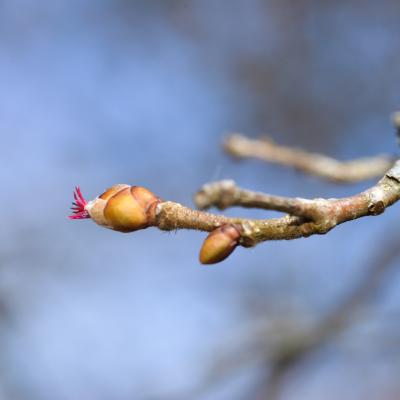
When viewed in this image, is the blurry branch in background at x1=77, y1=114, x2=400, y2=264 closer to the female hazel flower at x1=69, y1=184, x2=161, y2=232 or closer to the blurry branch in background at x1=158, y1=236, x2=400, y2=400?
the female hazel flower at x1=69, y1=184, x2=161, y2=232

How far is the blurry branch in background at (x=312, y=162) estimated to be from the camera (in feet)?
6.73

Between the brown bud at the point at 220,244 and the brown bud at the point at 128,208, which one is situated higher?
the brown bud at the point at 128,208

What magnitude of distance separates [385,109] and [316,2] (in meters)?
1.27

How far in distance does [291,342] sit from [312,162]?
1.91 meters

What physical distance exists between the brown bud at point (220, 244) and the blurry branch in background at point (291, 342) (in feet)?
8.46

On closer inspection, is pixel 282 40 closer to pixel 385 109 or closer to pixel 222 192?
pixel 385 109

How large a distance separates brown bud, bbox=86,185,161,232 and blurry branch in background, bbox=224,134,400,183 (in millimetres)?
1086

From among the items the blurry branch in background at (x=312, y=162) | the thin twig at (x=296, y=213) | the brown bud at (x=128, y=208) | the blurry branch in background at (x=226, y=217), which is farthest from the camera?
the blurry branch in background at (x=312, y=162)

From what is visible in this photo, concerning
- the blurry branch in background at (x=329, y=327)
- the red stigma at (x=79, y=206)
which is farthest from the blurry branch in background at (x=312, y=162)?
the blurry branch in background at (x=329, y=327)

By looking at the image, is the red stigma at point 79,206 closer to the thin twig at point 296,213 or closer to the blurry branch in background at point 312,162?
the thin twig at point 296,213

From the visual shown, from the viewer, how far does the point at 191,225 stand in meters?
1.03

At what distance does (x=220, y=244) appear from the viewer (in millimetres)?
915

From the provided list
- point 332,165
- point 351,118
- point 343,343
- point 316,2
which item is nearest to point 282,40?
point 316,2

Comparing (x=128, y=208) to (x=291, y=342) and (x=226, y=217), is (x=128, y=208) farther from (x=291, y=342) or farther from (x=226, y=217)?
(x=291, y=342)
